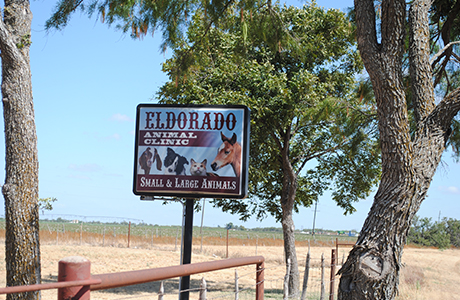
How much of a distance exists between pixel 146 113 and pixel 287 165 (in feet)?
26.9

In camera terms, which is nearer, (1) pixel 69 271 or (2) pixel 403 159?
(1) pixel 69 271

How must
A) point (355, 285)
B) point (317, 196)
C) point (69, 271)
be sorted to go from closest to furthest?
point (69, 271)
point (355, 285)
point (317, 196)

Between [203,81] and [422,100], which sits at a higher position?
[203,81]

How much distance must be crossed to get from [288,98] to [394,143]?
7220 mm

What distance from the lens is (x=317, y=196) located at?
16344mm

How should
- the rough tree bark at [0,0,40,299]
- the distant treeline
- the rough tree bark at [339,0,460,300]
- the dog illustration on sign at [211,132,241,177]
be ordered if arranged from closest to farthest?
the rough tree bark at [339,0,460,300] → the dog illustration on sign at [211,132,241,177] → the rough tree bark at [0,0,40,299] → the distant treeline

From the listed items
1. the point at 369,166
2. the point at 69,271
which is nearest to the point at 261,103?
the point at 369,166

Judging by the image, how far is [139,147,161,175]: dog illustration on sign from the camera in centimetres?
651

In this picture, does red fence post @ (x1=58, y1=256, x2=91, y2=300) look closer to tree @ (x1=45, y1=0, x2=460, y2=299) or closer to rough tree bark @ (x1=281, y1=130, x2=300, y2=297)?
tree @ (x1=45, y1=0, x2=460, y2=299)

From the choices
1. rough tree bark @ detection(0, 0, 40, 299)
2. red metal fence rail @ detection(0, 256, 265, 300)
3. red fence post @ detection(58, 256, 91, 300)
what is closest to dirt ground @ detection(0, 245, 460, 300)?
rough tree bark @ detection(0, 0, 40, 299)

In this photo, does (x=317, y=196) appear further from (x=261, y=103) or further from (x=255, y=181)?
(x=261, y=103)

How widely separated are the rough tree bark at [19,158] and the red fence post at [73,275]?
208 inches

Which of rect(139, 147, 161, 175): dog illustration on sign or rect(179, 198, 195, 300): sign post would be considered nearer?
rect(179, 198, 195, 300): sign post

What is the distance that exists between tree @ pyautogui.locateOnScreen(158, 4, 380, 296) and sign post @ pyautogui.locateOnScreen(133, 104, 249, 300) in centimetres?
539
